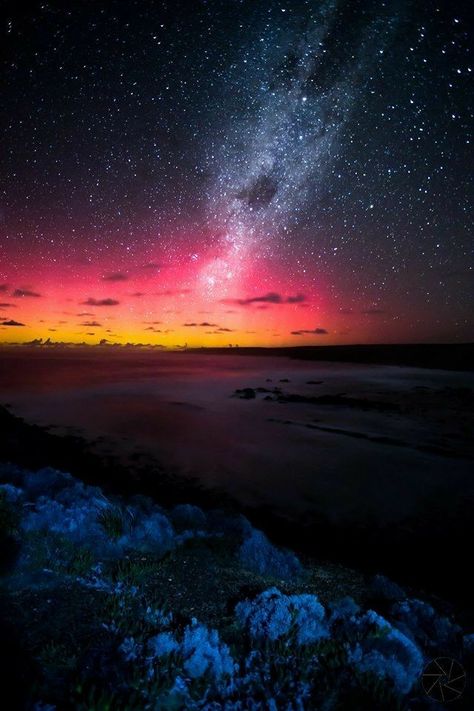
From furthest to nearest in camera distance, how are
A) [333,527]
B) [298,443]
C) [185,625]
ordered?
[298,443] < [333,527] < [185,625]

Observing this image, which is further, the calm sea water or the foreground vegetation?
the calm sea water

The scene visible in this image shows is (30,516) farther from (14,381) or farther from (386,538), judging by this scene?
(14,381)

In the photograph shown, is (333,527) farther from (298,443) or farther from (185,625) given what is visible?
(298,443)

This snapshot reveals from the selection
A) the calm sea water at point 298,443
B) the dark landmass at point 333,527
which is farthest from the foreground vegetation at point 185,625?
the calm sea water at point 298,443

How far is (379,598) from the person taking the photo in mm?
4625

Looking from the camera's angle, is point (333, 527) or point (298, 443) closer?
point (333, 527)

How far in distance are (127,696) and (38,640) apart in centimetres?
105

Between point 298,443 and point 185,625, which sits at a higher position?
point 185,625

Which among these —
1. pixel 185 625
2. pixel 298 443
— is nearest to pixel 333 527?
pixel 185 625

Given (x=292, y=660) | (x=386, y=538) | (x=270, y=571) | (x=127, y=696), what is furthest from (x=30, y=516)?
A: (x=386, y=538)

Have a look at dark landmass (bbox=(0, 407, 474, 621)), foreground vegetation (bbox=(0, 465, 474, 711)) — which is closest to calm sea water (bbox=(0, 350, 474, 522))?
dark landmass (bbox=(0, 407, 474, 621))

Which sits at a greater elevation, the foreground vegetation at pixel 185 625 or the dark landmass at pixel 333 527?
the foreground vegetation at pixel 185 625

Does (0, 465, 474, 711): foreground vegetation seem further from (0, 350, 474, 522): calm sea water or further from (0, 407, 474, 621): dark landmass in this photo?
(0, 350, 474, 522): calm sea water

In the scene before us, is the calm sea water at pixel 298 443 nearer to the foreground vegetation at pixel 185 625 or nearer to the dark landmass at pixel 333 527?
the dark landmass at pixel 333 527
